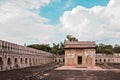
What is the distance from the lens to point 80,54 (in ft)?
166

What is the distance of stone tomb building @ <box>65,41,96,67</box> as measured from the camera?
164 feet

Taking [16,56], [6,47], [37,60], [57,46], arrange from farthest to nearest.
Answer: [57,46], [37,60], [16,56], [6,47]

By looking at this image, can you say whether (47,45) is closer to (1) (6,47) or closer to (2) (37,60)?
(2) (37,60)

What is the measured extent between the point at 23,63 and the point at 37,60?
18036 millimetres

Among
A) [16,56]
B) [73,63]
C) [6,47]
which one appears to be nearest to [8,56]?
[6,47]

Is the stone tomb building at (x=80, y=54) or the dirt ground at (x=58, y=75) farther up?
the stone tomb building at (x=80, y=54)

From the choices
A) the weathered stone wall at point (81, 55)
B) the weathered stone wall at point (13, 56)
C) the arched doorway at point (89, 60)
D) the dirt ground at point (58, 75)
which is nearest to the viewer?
the dirt ground at point (58, 75)

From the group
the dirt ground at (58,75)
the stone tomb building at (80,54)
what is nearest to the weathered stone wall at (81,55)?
the stone tomb building at (80,54)

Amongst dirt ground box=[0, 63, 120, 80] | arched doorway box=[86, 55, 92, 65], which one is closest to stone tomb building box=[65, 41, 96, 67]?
arched doorway box=[86, 55, 92, 65]

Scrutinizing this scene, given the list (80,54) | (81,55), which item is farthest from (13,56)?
(81,55)

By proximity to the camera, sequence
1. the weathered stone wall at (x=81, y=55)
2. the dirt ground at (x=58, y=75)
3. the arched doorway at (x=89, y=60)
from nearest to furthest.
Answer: the dirt ground at (x=58, y=75) < the weathered stone wall at (x=81, y=55) < the arched doorway at (x=89, y=60)

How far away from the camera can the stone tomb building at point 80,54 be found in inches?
1971

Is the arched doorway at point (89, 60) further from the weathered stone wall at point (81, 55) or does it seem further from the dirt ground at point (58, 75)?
the dirt ground at point (58, 75)

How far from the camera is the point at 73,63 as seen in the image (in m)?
50.9
